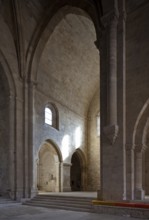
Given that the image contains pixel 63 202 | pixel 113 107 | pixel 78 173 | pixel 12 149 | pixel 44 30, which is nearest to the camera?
pixel 113 107

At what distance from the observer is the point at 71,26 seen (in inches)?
816

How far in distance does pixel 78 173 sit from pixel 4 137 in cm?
1202

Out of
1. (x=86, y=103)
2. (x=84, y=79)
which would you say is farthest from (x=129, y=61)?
(x=86, y=103)

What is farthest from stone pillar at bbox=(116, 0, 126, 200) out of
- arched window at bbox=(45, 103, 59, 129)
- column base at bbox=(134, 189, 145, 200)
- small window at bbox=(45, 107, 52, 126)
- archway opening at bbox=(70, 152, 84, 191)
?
archway opening at bbox=(70, 152, 84, 191)

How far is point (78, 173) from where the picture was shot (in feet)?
89.5

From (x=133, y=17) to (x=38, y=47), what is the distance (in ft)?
24.5

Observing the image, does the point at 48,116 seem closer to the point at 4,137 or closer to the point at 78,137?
the point at 78,137

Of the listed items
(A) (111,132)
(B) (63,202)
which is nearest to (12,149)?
(B) (63,202)

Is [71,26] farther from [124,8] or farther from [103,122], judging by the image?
[103,122]

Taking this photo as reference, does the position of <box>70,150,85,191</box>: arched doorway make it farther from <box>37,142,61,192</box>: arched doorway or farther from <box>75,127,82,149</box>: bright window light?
<box>37,142,61,192</box>: arched doorway

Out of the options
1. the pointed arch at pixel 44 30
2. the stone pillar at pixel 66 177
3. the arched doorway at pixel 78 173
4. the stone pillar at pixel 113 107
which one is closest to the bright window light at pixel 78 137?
the arched doorway at pixel 78 173

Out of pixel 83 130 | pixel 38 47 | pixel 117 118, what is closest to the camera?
pixel 117 118

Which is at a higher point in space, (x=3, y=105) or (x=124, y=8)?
(x=124, y=8)

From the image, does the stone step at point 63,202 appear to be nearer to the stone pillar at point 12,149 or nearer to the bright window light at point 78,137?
the stone pillar at point 12,149
